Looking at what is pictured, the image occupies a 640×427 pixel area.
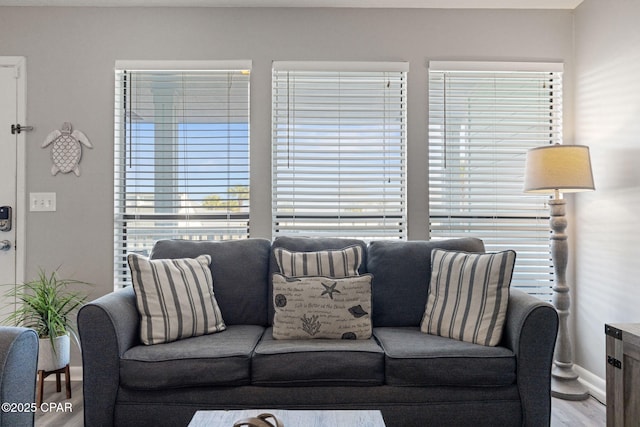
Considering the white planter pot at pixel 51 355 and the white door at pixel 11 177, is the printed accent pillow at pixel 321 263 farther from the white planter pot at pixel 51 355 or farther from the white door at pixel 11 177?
the white door at pixel 11 177

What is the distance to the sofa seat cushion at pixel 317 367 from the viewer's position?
1.97 metres

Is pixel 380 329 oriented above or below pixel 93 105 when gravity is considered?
below

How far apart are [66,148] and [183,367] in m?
1.94

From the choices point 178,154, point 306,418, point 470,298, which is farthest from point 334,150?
point 306,418

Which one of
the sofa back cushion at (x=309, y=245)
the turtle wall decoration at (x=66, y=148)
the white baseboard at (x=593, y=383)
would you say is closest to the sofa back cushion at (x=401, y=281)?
the sofa back cushion at (x=309, y=245)

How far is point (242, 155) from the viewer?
3031 millimetres

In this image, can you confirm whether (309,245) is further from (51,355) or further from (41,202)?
(41,202)

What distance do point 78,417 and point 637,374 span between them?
277 centimetres

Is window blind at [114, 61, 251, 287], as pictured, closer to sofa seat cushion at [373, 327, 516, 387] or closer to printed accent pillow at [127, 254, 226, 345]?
printed accent pillow at [127, 254, 226, 345]

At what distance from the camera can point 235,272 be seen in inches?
100

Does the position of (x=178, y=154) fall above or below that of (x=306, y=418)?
above

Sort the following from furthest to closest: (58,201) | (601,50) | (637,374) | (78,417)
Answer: (58,201), (601,50), (78,417), (637,374)

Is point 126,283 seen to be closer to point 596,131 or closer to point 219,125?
point 219,125

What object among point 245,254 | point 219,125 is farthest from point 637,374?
point 219,125
